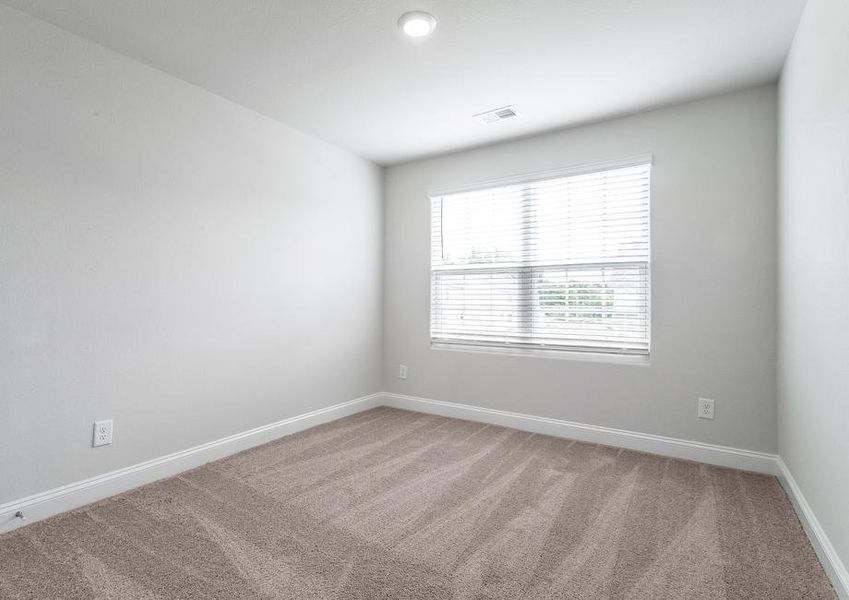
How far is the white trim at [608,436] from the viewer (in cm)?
262

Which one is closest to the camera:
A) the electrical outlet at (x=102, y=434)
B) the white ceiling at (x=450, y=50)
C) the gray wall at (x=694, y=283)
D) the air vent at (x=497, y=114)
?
the white ceiling at (x=450, y=50)

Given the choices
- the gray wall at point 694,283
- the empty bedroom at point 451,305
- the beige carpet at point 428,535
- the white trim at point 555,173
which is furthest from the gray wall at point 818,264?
the white trim at point 555,173

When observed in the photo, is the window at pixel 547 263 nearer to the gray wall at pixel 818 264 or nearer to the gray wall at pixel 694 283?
the gray wall at pixel 694 283

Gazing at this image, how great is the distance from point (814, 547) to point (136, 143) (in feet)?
12.5

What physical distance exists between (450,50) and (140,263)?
2070 millimetres

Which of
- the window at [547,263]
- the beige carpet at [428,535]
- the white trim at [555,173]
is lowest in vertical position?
the beige carpet at [428,535]

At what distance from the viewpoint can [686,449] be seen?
279 cm

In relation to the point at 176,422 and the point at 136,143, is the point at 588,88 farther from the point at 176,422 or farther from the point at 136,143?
the point at 176,422

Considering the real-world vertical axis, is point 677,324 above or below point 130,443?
above

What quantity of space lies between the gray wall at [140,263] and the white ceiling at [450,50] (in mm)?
255

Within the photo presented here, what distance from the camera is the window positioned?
304 cm

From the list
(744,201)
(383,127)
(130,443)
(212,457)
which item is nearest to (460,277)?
(383,127)

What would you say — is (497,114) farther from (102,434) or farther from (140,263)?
(102,434)

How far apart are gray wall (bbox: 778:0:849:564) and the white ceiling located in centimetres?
42
